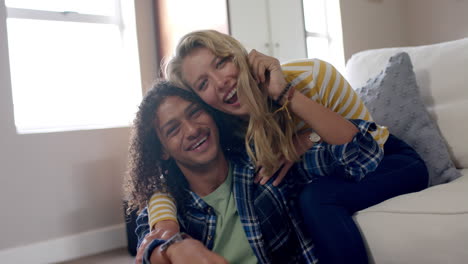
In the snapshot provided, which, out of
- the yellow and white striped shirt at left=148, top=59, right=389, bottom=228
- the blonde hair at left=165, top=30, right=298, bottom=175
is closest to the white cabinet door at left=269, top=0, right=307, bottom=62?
the yellow and white striped shirt at left=148, top=59, right=389, bottom=228

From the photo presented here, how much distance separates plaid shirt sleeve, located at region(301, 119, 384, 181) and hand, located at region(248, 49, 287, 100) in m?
0.19

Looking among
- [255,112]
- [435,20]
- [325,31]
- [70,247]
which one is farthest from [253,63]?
[435,20]

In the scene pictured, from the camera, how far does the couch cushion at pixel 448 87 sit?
1521mm

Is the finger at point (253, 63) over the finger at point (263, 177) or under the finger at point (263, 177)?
over

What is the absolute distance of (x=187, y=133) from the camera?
3.77 feet

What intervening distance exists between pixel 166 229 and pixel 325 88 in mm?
617

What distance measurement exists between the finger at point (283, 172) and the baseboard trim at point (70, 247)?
1.72m

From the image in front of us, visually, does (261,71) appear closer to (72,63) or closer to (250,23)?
(250,23)

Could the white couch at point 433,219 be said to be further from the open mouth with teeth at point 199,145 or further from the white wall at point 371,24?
the white wall at point 371,24

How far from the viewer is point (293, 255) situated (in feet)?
3.67

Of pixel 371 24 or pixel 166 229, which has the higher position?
pixel 371 24

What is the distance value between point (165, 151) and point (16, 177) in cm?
145

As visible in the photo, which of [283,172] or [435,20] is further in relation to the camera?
[435,20]

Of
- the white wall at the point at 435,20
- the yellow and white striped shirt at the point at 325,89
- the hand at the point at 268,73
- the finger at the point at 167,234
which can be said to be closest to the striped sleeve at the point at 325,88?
the yellow and white striped shirt at the point at 325,89
